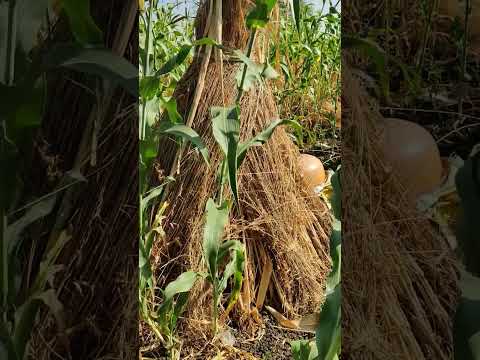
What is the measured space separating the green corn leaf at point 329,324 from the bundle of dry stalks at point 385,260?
22 millimetres

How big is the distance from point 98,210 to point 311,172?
94 centimetres

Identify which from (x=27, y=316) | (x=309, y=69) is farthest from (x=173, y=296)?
(x=309, y=69)

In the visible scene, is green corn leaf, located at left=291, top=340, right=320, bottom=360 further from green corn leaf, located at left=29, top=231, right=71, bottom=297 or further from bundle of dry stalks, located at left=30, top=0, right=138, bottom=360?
green corn leaf, located at left=29, top=231, right=71, bottom=297

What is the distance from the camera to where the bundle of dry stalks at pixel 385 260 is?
0.74m

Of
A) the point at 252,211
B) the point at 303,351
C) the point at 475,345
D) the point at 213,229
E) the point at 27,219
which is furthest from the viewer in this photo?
the point at 252,211

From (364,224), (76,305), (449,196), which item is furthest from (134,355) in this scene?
(449,196)

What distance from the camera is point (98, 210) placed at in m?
0.90

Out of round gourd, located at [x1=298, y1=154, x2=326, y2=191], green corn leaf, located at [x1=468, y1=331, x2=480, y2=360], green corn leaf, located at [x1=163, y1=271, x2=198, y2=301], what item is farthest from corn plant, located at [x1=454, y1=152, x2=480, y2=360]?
round gourd, located at [x1=298, y1=154, x2=326, y2=191]

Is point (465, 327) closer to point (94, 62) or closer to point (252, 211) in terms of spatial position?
point (94, 62)

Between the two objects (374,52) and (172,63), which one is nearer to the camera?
(374,52)

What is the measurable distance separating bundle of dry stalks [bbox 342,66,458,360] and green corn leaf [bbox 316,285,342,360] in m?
0.02

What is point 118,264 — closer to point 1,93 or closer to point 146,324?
point 1,93

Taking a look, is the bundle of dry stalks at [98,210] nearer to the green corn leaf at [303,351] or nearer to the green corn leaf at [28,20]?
the green corn leaf at [28,20]

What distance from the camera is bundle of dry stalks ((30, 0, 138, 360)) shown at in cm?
85
